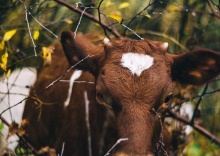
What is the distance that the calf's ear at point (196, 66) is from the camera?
6195 millimetres

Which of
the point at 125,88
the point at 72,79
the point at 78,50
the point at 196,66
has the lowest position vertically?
the point at 72,79

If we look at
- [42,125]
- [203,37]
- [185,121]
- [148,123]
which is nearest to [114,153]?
[148,123]

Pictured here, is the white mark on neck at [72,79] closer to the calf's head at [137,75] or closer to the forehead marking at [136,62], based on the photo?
the calf's head at [137,75]

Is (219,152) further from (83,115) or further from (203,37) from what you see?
(83,115)

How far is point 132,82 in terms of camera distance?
18.4 feet

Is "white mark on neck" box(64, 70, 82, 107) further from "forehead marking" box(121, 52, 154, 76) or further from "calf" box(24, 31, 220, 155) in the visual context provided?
"forehead marking" box(121, 52, 154, 76)

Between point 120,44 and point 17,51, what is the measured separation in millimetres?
1704

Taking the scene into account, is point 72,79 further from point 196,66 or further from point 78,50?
point 196,66

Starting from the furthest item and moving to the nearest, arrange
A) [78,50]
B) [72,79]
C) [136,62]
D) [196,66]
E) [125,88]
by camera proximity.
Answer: [72,79], [78,50], [196,66], [136,62], [125,88]

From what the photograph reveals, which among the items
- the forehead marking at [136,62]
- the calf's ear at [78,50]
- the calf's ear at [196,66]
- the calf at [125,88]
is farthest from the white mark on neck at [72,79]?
the forehead marking at [136,62]

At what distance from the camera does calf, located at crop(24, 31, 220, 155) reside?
17.9 feet

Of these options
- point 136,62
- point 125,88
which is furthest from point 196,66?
point 125,88

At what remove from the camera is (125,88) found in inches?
219

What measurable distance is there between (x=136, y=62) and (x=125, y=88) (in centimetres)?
29
